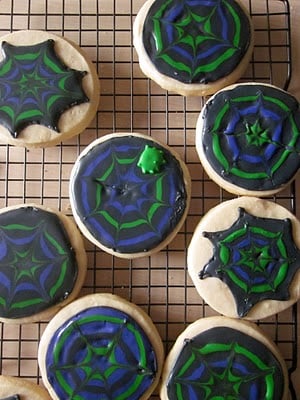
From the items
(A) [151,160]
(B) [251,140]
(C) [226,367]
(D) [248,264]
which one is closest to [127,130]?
(A) [151,160]

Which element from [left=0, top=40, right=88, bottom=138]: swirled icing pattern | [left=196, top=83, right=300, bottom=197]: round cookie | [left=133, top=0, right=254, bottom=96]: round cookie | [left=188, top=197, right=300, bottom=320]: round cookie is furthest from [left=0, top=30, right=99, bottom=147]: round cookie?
[left=188, top=197, right=300, bottom=320]: round cookie

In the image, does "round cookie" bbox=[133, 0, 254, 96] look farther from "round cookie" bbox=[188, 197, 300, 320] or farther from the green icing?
"round cookie" bbox=[188, 197, 300, 320]

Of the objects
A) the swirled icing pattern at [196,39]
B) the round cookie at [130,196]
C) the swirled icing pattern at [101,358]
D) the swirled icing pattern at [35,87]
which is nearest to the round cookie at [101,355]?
the swirled icing pattern at [101,358]

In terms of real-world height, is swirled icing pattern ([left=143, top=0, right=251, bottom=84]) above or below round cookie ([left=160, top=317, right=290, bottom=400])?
above

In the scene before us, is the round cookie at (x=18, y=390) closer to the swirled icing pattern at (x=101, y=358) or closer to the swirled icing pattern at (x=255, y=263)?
the swirled icing pattern at (x=101, y=358)

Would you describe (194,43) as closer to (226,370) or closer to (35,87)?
(35,87)

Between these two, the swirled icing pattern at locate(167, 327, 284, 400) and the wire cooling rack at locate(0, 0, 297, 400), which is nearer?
the swirled icing pattern at locate(167, 327, 284, 400)
